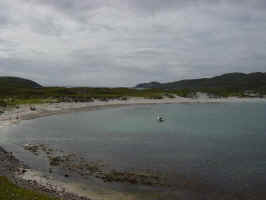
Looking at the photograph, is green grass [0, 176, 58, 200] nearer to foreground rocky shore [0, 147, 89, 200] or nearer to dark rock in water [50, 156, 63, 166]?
foreground rocky shore [0, 147, 89, 200]

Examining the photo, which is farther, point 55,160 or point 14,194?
point 55,160

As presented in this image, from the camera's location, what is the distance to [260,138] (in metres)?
45.0

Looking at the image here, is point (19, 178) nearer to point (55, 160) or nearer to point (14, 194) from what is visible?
point (14, 194)

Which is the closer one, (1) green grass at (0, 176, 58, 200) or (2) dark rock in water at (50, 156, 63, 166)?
(1) green grass at (0, 176, 58, 200)

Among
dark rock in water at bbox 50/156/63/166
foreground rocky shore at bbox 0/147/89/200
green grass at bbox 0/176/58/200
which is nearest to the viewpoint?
green grass at bbox 0/176/58/200

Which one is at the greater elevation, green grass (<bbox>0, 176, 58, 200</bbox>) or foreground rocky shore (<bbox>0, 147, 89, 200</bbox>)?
green grass (<bbox>0, 176, 58, 200</bbox>)

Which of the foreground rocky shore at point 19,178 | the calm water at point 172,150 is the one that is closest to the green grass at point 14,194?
the foreground rocky shore at point 19,178

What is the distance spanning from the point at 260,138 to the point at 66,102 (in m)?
82.7

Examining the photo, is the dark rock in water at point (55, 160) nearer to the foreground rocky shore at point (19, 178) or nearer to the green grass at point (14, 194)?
the foreground rocky shore at point (19, 178)

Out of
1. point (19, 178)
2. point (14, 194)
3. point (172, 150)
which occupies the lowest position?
point (172, 150)

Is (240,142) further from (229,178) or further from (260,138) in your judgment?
(229,178)

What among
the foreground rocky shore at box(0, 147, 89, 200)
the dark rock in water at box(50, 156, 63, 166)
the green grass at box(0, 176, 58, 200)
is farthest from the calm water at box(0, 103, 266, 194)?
the green grass at box(0, 176, 58, 200)

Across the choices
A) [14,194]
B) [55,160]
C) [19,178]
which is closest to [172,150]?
[55,160]

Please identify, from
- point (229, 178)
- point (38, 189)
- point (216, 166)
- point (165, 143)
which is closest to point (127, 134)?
point (165, 143)
